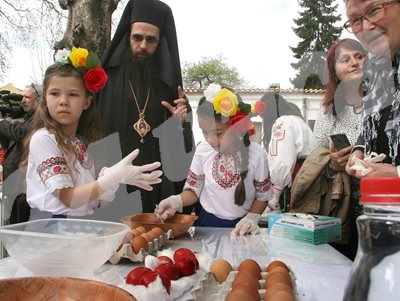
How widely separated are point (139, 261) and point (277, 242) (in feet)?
1.94

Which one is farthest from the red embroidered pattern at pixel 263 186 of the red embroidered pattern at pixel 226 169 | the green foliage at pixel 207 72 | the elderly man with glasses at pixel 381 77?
the green foliage at pixel 207 72

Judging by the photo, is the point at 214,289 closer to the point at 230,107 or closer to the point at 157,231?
the point at 157,231

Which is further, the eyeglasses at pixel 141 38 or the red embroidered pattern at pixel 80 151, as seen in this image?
the eyeglasses at pixel 141 38

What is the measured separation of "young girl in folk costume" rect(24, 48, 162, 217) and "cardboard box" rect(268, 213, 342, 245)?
52cm

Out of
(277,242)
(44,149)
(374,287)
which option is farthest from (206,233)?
(374,287)

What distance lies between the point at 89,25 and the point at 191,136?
1.29 metres

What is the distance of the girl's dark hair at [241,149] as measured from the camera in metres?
1.91

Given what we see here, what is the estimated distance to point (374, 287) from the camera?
38 cm

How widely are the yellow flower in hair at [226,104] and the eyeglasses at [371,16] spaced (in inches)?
25.5

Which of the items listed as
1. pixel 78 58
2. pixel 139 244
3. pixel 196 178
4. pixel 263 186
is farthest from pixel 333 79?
pixel 139 244

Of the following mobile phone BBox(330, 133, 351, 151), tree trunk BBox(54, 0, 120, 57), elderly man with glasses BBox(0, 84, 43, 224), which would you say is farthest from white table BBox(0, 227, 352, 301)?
tree trunk BBox(54, 0, 120, 57)

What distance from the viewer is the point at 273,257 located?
1.27m

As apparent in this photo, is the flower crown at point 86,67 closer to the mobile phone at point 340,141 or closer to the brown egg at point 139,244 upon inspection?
the brown egg at point 139,244

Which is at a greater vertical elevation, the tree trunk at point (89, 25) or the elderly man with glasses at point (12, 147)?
the tree trunk at point (89, 25)
